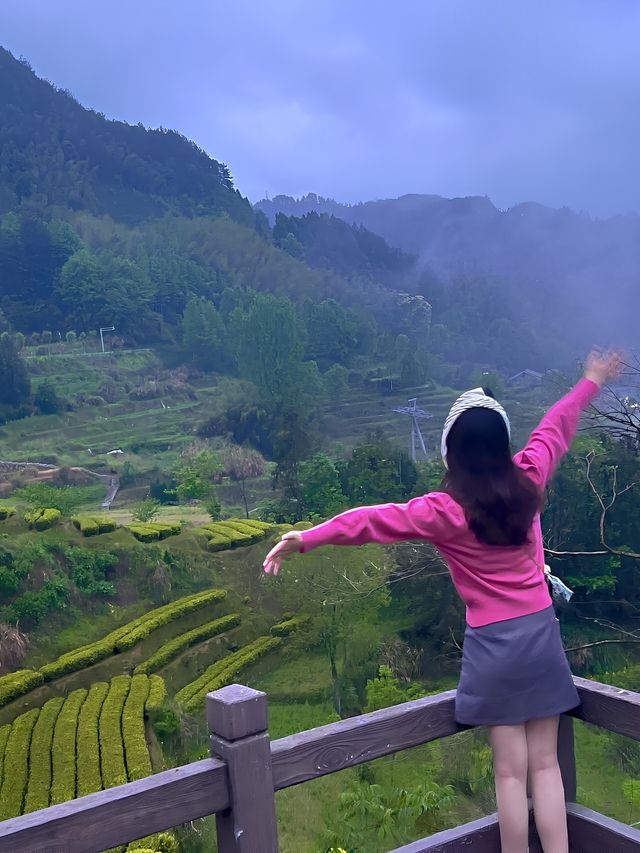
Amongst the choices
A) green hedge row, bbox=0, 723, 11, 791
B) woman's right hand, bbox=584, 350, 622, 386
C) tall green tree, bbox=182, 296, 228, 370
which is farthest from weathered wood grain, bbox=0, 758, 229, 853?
tall green tree, bbox=182, 296, 228, 370

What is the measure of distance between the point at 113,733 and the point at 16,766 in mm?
995

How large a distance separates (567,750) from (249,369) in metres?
31.7

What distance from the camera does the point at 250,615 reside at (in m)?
13.7

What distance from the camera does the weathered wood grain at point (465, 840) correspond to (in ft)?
5.96

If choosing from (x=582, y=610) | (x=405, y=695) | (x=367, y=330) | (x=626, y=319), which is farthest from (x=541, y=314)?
(x=405, y=695)

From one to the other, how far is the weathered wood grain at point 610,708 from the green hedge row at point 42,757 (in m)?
5.74

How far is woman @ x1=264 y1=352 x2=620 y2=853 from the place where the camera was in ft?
5.47

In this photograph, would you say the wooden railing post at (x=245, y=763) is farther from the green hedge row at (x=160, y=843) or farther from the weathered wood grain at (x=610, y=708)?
the green hedge row at (x=160, y=843)

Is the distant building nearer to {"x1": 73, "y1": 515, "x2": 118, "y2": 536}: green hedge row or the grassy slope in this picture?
the grassy slope

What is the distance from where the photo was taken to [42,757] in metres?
7.98

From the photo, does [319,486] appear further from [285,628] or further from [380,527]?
[380,527]

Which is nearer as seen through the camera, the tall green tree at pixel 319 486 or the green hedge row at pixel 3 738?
the green hedge row at pixel 3 738

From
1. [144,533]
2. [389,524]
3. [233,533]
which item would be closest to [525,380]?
[233,533]

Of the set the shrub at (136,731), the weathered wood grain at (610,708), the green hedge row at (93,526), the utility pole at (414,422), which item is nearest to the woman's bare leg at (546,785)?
the weathered wood grain at (610,708)
